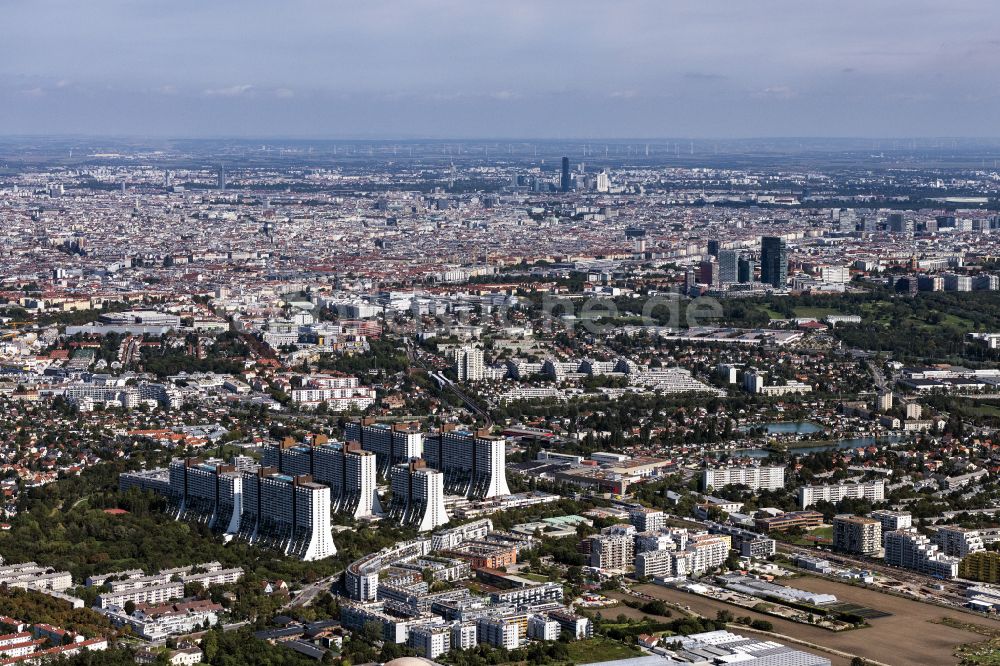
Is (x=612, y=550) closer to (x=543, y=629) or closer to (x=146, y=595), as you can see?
(x=543, y=629)

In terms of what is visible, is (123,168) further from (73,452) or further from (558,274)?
(73,452)

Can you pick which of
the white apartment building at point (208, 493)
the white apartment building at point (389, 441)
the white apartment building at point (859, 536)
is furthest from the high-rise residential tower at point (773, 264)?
the white apartment building at point (208, 493)

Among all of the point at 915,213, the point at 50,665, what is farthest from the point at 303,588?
the point at 915,213

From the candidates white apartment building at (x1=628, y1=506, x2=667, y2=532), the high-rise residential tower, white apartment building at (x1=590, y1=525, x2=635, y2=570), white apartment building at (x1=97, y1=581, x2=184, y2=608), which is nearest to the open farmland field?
white apartment building at (x1=590, y1=525, x2=635, y2=570)

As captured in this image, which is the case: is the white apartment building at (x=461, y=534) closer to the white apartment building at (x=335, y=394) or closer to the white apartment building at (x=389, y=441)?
the white apartment building at (x=389, y=441)

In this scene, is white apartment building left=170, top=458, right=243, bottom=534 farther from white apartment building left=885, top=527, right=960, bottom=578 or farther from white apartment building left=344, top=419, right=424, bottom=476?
white apartment building left=885, top=527, right=960, bottom=578

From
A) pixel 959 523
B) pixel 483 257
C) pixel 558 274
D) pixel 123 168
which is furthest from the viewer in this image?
pixel 123 168

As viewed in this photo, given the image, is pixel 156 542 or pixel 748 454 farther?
pixel 748 454
